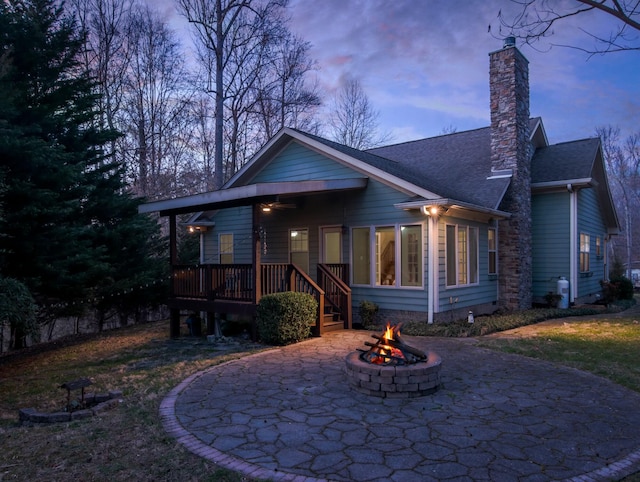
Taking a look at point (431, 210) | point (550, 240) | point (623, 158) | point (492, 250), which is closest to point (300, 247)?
point (431, 210)

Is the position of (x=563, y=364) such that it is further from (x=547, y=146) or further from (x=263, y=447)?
(x=547, y=146)

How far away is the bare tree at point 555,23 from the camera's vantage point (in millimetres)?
5002

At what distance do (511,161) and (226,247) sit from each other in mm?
8954

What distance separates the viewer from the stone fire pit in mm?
5059

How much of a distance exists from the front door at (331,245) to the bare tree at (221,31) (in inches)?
335

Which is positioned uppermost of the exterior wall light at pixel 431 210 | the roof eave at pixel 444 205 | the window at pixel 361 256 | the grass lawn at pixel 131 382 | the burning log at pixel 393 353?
the roof eave at pixel 444 205

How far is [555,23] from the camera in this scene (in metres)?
5.21

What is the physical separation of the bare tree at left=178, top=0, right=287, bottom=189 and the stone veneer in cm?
1474

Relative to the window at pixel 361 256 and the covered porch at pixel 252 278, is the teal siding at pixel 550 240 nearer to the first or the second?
the window at pixel 361 256

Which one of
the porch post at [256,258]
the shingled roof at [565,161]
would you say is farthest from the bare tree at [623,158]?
the porch post at [256,258]

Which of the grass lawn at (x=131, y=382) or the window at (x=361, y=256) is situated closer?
the grass lawn at (x=131, y=382)

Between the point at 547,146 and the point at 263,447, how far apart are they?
1511cm

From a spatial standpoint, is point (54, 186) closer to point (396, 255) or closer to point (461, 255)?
point (396, 255)

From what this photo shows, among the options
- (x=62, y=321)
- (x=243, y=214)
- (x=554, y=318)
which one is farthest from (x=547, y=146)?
(x=62, y=321)
